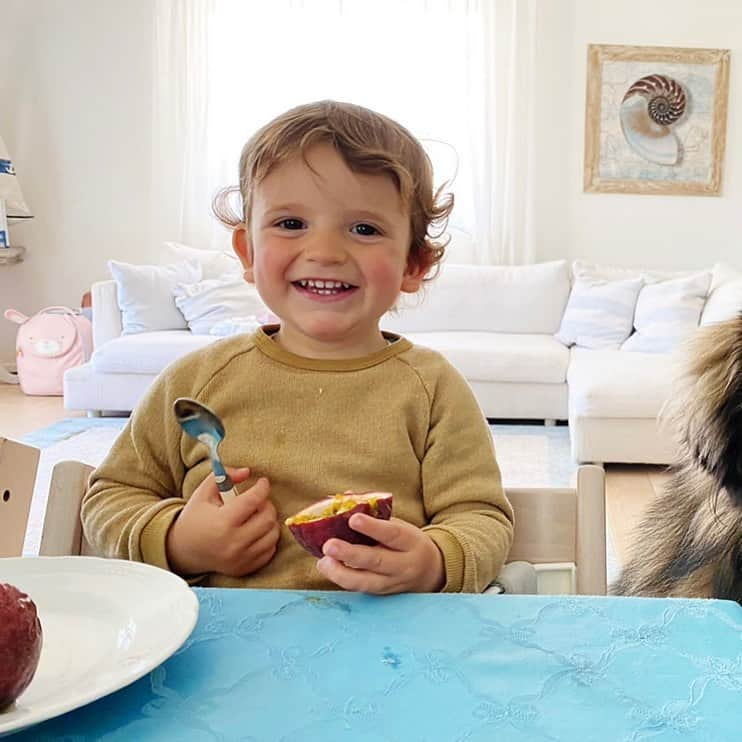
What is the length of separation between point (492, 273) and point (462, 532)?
4528 millimetres

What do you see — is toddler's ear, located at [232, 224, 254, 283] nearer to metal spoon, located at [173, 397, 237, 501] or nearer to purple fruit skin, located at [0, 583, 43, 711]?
metal spoon, located at [173, 397, 237, 501]

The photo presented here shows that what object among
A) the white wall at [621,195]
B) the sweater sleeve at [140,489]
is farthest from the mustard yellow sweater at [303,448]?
the white wall at [621,195]

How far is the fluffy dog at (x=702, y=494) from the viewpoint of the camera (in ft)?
3.75

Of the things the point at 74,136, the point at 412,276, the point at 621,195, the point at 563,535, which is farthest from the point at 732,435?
the point at 74,136

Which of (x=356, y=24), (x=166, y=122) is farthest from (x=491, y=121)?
(x=166, y=122)

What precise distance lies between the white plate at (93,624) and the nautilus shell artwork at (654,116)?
5.49m

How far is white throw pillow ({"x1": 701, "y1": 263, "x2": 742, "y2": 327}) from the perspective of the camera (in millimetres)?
4141

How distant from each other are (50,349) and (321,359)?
15.8 feet

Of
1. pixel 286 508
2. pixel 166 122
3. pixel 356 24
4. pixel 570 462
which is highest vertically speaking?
pixel 356 24

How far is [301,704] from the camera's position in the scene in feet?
1.69

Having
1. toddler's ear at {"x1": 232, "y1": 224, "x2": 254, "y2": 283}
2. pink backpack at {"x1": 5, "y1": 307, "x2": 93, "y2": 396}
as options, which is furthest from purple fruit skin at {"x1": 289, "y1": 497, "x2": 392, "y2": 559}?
pink backpack at {"x1": 5, "y1": 307, "x2": 93, "y2": 396}

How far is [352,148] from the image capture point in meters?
0.96

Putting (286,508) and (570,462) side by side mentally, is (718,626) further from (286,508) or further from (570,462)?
(570,462)

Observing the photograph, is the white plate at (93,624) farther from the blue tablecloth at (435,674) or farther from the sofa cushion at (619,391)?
the sofa cushion at (619,391)
